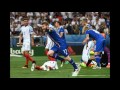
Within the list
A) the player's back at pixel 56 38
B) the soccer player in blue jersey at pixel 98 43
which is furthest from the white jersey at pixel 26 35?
the player's back at pixel 56 38

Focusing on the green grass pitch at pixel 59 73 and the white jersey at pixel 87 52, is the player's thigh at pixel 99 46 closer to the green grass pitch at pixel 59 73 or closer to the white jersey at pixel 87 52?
the green grass pitch at pixel 59 73

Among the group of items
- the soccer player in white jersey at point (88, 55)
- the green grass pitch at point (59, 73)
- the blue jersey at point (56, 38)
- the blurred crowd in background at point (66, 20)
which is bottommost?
the green grass pitch at point (59, 73)

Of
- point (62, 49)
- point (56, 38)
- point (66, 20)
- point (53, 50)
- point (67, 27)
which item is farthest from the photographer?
point (66, 20)

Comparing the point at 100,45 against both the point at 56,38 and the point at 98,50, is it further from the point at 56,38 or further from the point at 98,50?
the point at 56,38

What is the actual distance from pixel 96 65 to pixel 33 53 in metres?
7.00

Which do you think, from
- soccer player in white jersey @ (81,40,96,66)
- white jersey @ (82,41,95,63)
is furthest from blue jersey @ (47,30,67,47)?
white jersey @ (82,41,95,63)

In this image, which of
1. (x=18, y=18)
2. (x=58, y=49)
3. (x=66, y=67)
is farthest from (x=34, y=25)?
(x=58, y=49)

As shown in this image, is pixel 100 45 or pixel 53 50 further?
pixel 100 45

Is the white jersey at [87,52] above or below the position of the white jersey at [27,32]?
below

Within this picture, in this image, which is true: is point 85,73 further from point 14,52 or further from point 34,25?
point 34,25

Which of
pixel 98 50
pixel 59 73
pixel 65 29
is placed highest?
pixel 65 29

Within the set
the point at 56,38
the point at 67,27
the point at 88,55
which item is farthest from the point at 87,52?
the point at 67,27

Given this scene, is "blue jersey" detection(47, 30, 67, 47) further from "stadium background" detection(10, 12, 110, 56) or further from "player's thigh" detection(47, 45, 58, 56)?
"stadium background" detection(10, 12, 110, 56)

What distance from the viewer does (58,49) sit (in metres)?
14.5
